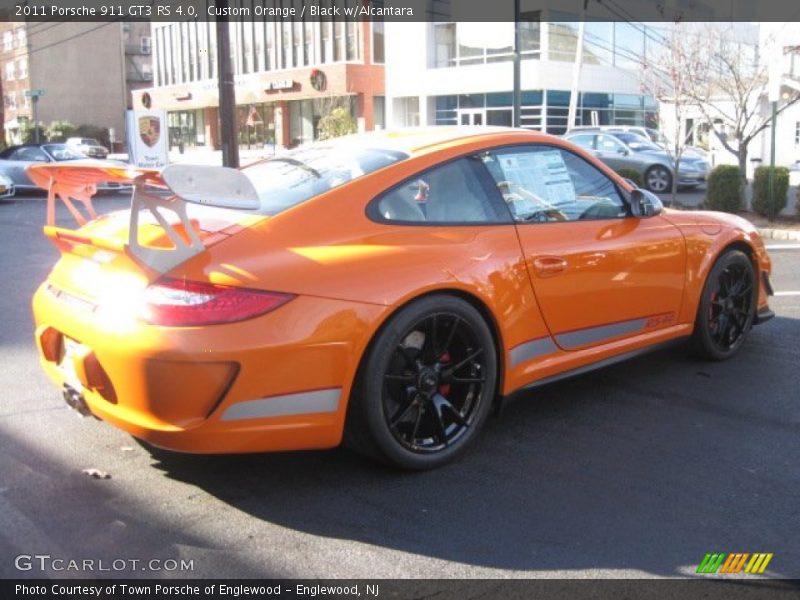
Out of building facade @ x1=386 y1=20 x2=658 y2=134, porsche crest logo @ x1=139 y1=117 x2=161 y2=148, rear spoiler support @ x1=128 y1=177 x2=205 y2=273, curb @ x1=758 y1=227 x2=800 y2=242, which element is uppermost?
building facade @ x1=386 y1=20 x2=658 y2=134

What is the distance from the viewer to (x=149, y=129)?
2038 centimetres

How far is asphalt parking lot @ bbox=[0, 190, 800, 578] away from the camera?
303 cm

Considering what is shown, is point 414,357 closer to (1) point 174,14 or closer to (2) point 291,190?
(2) point 291,190

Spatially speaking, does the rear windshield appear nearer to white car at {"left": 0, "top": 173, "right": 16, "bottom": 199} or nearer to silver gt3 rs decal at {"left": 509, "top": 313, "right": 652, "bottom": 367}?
silver gt3 rs decal at {"left": 509, "top": 313, "right": 652, "bottom": 367}

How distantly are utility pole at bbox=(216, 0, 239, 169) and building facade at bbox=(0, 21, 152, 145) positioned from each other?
57016 millimetres

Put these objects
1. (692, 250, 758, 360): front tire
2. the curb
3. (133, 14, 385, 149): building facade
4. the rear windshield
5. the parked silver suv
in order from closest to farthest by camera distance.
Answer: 1. the rear windshield
2. (692, 250, 758, 360): front tire
3. the curb
4. the parked silver suv
5. (133, 14, 385, 149): building facade

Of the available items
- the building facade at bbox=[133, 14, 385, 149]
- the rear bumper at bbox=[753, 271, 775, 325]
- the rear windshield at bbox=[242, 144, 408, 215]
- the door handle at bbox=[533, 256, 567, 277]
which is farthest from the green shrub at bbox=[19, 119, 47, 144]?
the door handle at bbox=[533, 256, 567, 277]

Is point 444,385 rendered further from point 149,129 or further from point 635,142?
point 635,142

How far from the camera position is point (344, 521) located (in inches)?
130

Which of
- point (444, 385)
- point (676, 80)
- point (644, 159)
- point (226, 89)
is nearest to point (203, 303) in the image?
point (444, 385)

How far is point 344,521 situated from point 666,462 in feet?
5.11

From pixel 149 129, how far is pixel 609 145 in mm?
11292

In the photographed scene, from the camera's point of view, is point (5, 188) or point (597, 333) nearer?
point (597, 333)

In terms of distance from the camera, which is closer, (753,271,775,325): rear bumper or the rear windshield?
the rear windshield
